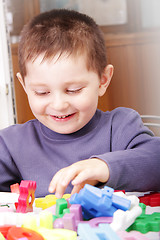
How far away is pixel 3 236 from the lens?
42cm

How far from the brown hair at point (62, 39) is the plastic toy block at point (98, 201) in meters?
0.30

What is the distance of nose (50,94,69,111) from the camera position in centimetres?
65

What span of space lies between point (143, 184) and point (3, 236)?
294 millimetres

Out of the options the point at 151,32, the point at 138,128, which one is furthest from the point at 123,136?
the point at 151,32

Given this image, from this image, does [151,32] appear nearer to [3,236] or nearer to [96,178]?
[96,178]

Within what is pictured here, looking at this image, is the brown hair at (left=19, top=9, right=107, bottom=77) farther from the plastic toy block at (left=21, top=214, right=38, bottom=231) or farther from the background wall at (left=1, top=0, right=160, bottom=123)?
the background wall at (left=1, top=0, right=160, bottom=123)

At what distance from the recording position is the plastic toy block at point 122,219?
0.41m

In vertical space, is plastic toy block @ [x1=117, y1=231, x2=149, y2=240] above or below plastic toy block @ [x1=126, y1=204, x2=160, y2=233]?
above

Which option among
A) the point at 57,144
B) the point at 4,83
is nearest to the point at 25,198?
the point at 57,144

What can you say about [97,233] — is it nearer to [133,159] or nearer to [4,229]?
[4,229]

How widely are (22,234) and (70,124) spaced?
0.34 m

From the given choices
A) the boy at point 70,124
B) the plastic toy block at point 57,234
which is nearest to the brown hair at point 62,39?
the boy at point 70,124

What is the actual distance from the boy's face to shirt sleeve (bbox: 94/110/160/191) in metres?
0.08

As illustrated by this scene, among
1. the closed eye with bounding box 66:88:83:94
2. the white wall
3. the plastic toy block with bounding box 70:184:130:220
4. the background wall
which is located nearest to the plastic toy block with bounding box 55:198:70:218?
the plastic toy block with bounding box 70:184:130:220
